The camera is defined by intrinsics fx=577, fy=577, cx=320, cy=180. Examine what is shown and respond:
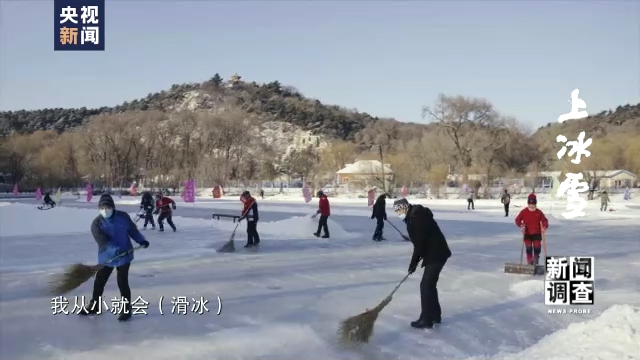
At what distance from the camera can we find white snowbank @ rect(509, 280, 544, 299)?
8.42 m

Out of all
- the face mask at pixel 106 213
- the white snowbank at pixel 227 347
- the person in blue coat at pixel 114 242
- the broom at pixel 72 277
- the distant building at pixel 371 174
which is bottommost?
the white snowbank at pixel 227 347

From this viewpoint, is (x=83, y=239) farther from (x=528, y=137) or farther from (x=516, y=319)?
(x=528, y=137)

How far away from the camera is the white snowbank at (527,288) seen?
842 centimetres

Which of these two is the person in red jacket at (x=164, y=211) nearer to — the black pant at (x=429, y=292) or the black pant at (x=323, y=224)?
the black pant at (x=323, y=224)

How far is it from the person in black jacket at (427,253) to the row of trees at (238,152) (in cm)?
Answer: 4994

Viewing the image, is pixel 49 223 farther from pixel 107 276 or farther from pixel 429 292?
pixel 429 292

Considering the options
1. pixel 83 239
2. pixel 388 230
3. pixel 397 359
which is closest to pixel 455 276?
pixel 397 359

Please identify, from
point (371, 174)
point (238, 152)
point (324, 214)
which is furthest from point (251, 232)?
point (238, 152)

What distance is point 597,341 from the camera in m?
5.34

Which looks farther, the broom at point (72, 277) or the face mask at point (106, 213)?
the broom at point (72, 277)

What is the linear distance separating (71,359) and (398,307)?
3965 mm

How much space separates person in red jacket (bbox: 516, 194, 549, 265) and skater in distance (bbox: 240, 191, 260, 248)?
243 inches

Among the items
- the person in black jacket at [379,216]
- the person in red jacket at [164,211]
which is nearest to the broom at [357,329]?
the person in black jacket at [379,216]

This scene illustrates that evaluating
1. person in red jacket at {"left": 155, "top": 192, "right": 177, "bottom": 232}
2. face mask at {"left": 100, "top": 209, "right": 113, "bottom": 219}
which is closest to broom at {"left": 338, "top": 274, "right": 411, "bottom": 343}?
face mask at {"left": 100, "top": 209, "right": 113, "bottom": 219}
